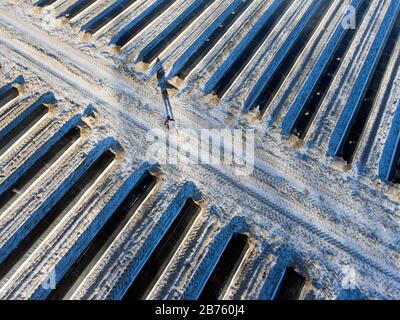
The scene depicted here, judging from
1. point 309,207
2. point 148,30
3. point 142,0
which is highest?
point 142,0

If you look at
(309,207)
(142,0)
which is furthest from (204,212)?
(142,0)

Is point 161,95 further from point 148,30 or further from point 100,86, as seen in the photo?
point 148,30

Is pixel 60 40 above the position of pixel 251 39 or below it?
below

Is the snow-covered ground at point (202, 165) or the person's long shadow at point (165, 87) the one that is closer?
the snow-covered ground at point (202, 165)

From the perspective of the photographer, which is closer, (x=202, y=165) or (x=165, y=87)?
(x=202, y=165)

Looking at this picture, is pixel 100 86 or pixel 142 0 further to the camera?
pixel 142 0

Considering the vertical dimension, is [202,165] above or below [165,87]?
below

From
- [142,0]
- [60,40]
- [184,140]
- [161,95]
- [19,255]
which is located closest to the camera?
[19,255]

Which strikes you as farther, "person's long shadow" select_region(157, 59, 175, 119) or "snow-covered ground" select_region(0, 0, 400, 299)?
"person's long shadow" select_region(157, 59, 175, 119)
